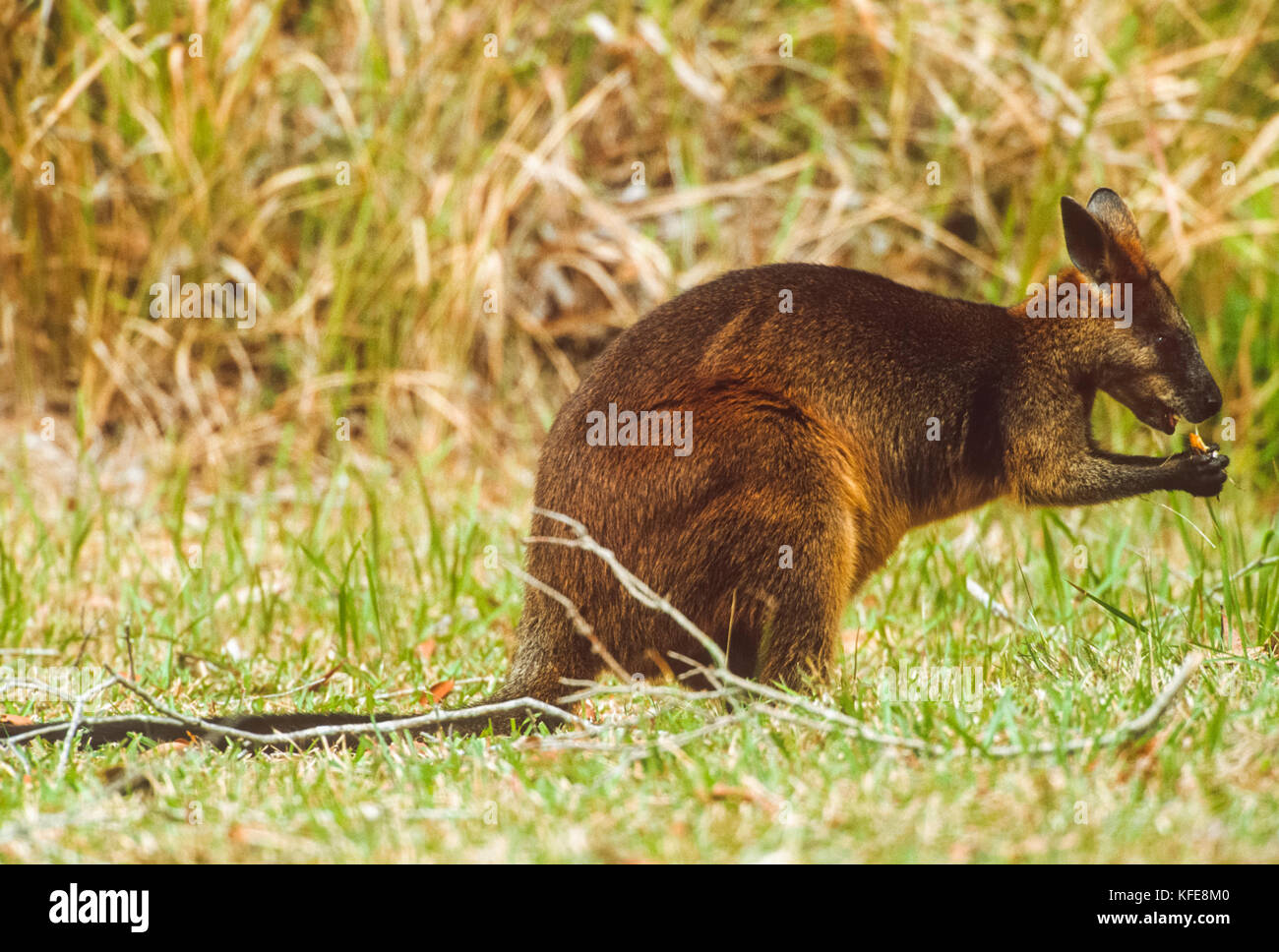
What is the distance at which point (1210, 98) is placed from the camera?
734cm

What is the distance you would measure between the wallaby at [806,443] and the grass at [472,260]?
324mm

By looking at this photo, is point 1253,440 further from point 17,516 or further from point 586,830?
point 17,516

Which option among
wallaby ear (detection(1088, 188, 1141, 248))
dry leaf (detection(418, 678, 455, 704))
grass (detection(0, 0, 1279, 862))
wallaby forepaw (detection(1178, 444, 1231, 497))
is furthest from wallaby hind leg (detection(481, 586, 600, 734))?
wallaby ear (detection(1088, 188, 1141, 248))

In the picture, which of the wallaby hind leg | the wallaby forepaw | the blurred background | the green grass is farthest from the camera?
the blurred background

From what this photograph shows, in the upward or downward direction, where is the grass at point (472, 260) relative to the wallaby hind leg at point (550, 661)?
upward

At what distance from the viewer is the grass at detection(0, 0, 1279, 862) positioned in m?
4.57

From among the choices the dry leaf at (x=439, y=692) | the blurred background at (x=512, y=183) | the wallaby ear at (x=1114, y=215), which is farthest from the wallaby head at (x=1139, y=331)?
the blurred background at (x=512, y=183)

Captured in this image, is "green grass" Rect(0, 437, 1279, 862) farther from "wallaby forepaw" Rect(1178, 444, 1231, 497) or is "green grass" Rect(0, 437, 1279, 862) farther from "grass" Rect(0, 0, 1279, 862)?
"wallaby forepaw" Rect(1178, 444, 1231, 497)

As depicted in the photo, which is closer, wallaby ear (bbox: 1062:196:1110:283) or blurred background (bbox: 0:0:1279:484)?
wallaby ear (bbox: 1062:196:1110:283)

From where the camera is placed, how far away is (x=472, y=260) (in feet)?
22.8

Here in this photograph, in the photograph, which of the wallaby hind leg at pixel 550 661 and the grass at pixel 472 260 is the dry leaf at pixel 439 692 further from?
the wallaby hind leg at pixel 550 661

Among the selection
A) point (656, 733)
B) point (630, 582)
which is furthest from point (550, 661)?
point (656, 733)

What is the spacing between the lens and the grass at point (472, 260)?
4570 mm

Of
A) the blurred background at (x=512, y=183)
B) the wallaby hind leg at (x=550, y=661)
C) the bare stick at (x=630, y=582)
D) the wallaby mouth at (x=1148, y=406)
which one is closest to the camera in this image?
the bare stick at (x=630, y=582)
